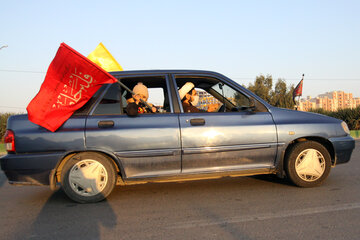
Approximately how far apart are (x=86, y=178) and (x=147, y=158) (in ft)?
2.71

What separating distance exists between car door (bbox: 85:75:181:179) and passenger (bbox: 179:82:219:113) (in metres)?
0.41

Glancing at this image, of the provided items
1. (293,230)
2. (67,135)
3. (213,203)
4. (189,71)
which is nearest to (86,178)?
(67,135)

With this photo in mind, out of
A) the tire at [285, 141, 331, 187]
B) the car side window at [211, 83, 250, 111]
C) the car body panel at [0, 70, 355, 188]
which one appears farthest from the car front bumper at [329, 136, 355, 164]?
the car side window at [211, 83, 250, 111]

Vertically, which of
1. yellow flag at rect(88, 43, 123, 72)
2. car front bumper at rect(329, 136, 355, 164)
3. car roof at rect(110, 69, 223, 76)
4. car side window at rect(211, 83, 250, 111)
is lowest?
car front bumper at rect(329, 136, 355, 164)

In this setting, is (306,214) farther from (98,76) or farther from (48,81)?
(48,81)

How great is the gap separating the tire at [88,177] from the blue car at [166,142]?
0.5 inches

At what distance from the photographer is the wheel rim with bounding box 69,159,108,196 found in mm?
4281

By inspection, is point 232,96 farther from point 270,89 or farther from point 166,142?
point 270,89

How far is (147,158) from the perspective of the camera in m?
4.34

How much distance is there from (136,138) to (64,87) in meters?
1.13

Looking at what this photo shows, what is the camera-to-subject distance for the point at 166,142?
14.4ft

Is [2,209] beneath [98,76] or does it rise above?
beneath

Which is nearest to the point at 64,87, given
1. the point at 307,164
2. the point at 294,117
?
the point at 294,117

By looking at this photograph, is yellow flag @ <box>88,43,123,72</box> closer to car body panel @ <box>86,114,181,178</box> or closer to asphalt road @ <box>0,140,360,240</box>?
car body panel @ <box>86,114,181,178</box>
